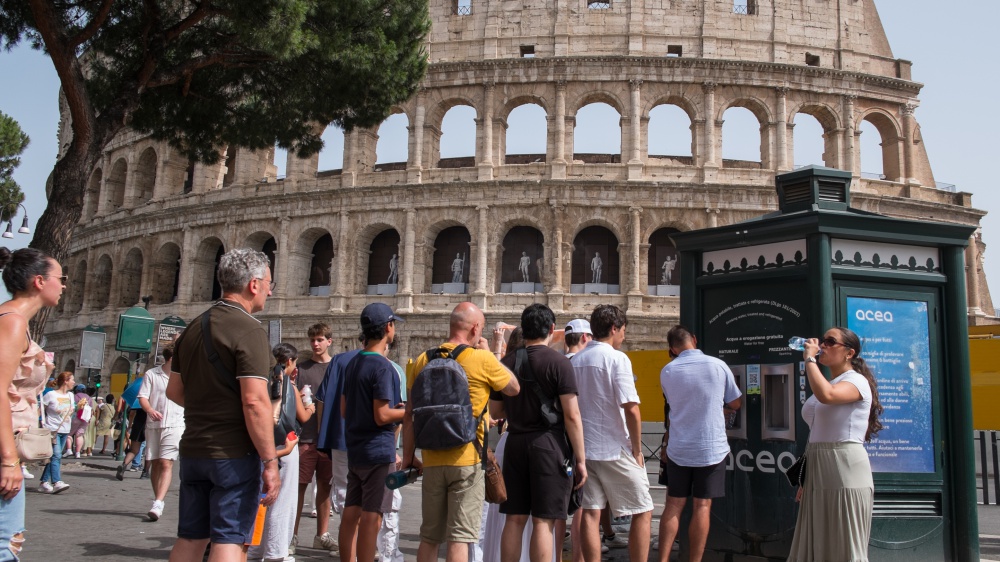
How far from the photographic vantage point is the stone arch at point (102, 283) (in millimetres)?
30891

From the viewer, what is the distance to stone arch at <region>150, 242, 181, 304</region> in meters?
28.6

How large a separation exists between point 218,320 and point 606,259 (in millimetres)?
21273

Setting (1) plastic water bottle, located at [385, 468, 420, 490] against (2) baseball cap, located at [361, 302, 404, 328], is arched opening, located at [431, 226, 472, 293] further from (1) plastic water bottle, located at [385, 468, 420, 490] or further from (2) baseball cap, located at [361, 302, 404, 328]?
(1) plastic water bottle, located at [385, 468, 420, 490]

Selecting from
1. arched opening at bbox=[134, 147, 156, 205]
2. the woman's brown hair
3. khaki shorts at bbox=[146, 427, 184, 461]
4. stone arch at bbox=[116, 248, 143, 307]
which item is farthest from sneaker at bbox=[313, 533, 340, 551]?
arched opening at bbox=[134, 147, 156, 205]

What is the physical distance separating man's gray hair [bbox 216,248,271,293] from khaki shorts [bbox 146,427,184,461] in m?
4.66

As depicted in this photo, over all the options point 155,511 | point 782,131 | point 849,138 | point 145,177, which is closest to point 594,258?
point 782,131

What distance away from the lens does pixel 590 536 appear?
489 cm

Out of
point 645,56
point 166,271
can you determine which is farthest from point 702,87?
point 166,271

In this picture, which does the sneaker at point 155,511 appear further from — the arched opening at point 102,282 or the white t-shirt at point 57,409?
the arched opening at point 102,282

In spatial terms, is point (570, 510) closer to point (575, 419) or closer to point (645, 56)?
point (575, 419)

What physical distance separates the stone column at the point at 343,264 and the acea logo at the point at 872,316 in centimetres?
2034

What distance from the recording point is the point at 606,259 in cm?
2430

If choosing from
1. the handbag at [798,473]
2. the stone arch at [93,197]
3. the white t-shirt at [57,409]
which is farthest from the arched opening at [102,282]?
the handbag at [798,473]

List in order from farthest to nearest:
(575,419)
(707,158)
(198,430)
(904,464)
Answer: (707,158) → (904,464) → (575,419) → (198,430)
